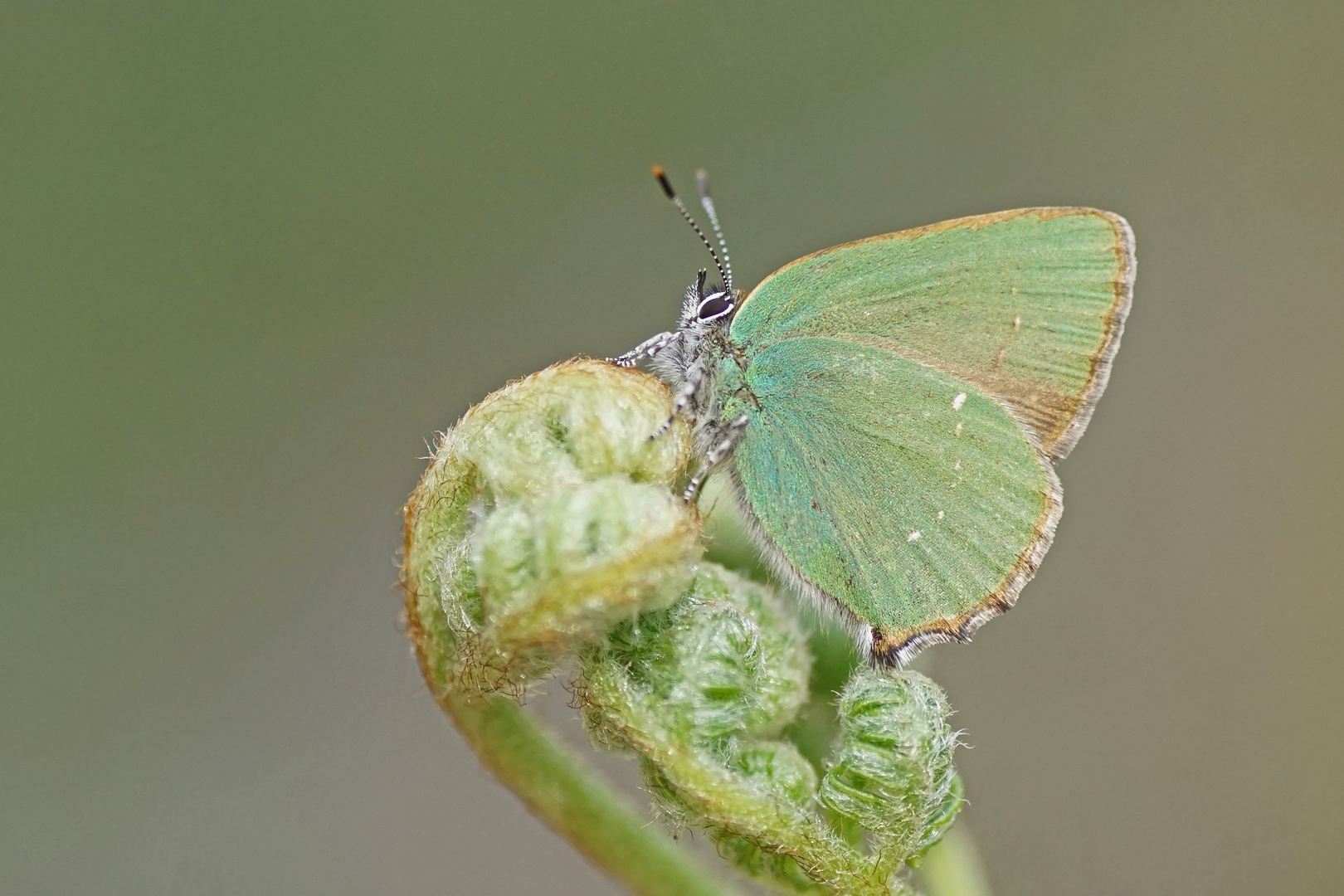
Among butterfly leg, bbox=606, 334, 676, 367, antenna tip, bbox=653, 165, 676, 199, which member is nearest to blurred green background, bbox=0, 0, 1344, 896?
butterfly leg, bbox=606, 334, 676, 367

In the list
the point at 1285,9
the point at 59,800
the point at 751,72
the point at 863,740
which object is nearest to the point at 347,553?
the point at 59,800

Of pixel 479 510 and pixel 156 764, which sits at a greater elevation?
pixel 156 764

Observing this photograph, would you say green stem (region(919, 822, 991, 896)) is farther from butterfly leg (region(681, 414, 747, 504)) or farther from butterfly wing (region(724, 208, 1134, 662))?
butterfly leg (region(681, 414, 747, 504))

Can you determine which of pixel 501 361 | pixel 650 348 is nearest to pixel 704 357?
pixel 650 348

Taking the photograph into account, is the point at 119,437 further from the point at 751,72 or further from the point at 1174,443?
the point at 1174,443

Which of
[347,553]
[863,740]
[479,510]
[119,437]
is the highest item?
[119,437]

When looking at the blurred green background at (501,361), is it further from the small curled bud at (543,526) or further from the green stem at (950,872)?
the small curled bud at (543,526)

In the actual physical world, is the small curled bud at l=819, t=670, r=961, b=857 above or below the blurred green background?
below
